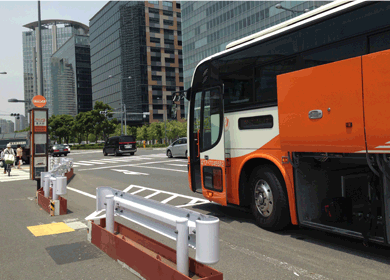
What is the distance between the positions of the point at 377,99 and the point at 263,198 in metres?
2.76

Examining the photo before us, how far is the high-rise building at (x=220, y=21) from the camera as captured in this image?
63019mm

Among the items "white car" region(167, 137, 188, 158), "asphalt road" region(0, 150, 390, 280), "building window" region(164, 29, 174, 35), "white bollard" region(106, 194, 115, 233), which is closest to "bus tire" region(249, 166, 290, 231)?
"asphalt road" region(0, 150, 390, 280)

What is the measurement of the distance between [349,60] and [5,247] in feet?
18.9

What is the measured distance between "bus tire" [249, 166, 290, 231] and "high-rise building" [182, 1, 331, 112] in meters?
52.0

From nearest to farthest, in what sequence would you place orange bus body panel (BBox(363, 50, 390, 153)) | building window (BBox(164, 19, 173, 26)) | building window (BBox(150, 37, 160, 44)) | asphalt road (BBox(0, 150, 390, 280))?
1. orange bus body panel (BBox(363, 50, 390, 153))
2. asphalt road (BBox(0, 150, 390, 280))
3. building window (BBox(150, 37, 160, 44))
4. building window (BBox(164, 19, 173, 26))

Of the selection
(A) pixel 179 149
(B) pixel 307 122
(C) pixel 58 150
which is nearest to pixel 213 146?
(B) pixel 307 122

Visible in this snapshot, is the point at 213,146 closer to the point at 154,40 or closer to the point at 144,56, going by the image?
the point at 144,56

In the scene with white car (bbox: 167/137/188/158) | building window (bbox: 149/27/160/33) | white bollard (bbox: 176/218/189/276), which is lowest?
white bollard (bbox: 176/218/189/276)

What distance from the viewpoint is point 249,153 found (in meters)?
6.68

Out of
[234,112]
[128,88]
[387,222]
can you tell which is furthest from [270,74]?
[128,88]

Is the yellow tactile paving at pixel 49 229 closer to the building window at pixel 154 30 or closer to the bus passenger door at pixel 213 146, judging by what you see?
the bus passenger door at pixel 213 146

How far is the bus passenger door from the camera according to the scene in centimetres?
719

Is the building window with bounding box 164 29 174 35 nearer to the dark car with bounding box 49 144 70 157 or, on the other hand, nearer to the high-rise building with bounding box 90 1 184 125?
the high-rise building with bounding box 90 1 184 125

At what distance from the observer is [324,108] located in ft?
16.0
